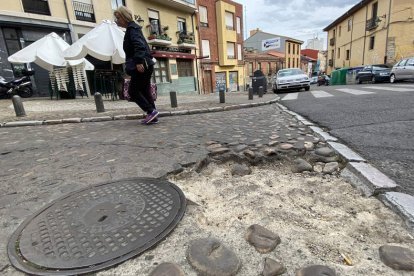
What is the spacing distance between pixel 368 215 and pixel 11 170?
135 inches

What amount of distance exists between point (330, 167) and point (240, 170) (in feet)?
2.87

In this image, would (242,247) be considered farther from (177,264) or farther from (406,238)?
(406,238)

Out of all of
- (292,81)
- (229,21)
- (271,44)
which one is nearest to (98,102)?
(292,81)

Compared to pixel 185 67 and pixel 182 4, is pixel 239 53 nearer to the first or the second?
pixel 185 67

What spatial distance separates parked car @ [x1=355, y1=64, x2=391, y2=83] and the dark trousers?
60.3ft

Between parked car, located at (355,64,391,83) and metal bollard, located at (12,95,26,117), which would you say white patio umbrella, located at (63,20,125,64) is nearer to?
metal bollard, located at (12,95,26,117)

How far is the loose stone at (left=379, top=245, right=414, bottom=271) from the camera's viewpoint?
1.23 metres

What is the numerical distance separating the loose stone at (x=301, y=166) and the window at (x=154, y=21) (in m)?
18.9

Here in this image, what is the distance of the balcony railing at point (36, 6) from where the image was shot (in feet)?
42.7

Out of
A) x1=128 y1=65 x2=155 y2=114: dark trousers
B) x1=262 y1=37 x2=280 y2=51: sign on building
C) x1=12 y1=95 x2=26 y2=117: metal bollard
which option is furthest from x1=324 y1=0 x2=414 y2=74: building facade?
x1=12 y1=95 x2=26 y2=117: metal bollard

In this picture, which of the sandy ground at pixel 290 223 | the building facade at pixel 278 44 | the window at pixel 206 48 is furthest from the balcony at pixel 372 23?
the sandy ground at pixel 290 223

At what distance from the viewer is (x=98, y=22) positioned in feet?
51.9

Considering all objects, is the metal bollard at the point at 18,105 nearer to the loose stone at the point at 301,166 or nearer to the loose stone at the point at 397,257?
the loose stone at the point at 301,166

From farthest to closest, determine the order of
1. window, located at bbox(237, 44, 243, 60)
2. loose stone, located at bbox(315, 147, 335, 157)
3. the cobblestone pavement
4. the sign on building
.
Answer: the sign on building → window, located at bbox(237, 44, 243, 60) → loose stone, located at bbox(315, 147, 335, 157) → the cobblestone pavement
